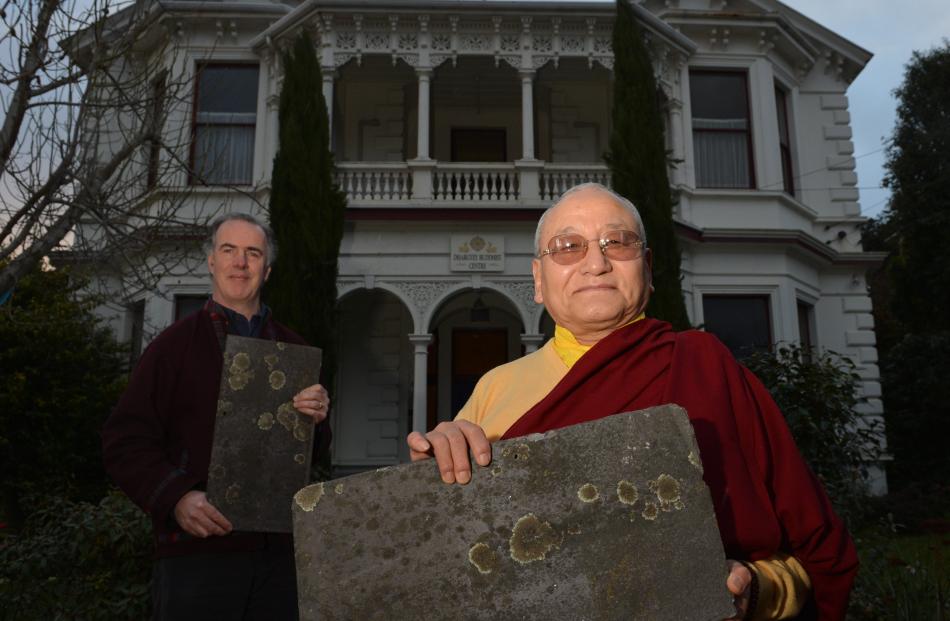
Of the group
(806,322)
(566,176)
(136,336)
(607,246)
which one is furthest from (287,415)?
(806,322)

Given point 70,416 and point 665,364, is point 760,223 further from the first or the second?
point 665,364

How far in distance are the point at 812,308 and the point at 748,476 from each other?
1395 cm

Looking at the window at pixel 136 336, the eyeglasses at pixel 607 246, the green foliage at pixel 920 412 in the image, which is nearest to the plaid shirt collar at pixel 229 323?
the eyeglasses at pixel 607 246

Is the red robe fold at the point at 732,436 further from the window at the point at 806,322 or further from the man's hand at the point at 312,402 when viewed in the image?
the window at the point at 806,322

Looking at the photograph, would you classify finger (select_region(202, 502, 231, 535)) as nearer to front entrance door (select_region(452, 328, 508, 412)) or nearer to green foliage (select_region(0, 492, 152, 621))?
green foliage (select_region(0, 492, 152, 621))

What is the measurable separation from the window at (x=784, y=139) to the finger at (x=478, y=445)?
48.2ft

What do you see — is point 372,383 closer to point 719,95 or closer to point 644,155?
point 644,155

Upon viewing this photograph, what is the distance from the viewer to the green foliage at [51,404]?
962cm

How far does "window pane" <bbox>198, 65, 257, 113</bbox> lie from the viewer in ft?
44.4

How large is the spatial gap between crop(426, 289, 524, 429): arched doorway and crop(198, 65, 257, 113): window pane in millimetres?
5348

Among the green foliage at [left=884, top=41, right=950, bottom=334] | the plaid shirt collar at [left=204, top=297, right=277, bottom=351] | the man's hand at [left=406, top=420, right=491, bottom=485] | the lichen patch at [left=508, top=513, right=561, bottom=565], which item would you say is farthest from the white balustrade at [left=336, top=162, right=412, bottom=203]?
the green foliage at [left=884, top=41, right=950, bottom=334]

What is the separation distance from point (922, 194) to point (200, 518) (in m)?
22.4

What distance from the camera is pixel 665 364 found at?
1742mm

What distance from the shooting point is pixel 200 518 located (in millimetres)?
2428
